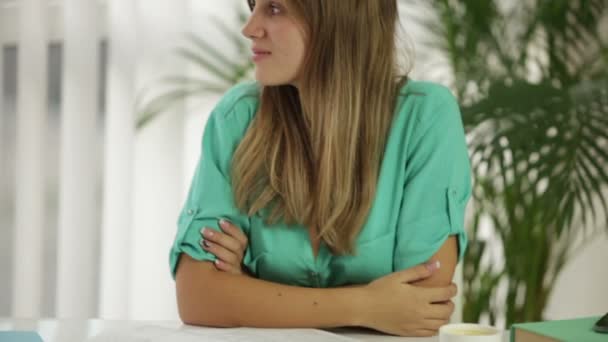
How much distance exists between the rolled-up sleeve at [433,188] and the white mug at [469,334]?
17.7 inches

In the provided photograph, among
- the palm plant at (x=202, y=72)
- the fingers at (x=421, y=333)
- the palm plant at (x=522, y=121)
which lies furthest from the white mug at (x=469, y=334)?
the palm plant at (x=202, y=72)

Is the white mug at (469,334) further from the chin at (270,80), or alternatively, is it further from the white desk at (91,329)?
the chin at (270,80)

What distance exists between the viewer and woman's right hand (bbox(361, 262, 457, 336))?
4.11 ft

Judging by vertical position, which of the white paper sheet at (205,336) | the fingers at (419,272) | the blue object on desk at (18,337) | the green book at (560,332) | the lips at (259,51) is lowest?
the white paper sheet at (205,336)

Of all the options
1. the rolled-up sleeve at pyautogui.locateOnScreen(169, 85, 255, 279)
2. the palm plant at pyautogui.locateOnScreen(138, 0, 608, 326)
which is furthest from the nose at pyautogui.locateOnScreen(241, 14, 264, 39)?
the palm plant at pyautogui.locateOnScreen(138, 0, 608, 326)

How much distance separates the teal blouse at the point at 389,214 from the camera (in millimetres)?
1396

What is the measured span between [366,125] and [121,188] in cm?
116

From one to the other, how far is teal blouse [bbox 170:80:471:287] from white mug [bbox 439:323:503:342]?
1.47ft

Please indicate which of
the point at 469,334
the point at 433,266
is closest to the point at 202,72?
the point at 433,266

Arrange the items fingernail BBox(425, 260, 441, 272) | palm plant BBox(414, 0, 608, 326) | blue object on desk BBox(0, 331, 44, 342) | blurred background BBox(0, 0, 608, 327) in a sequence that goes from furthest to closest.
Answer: blurred background BBox(0, 0, 608, 327) < palm plant BBox(414, 0, 608, 326) < fingernail BBox(425, 260, 441, 272) < blue object on desk BBox(0, 331, 44, 342)

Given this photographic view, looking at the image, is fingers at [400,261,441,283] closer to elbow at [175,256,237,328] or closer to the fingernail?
the fingernail

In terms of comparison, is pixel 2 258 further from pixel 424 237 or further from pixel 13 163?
pixel 424 237

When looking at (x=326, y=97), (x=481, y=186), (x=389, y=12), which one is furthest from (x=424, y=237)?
(x=481, y=186)

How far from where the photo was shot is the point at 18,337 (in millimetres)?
1025
